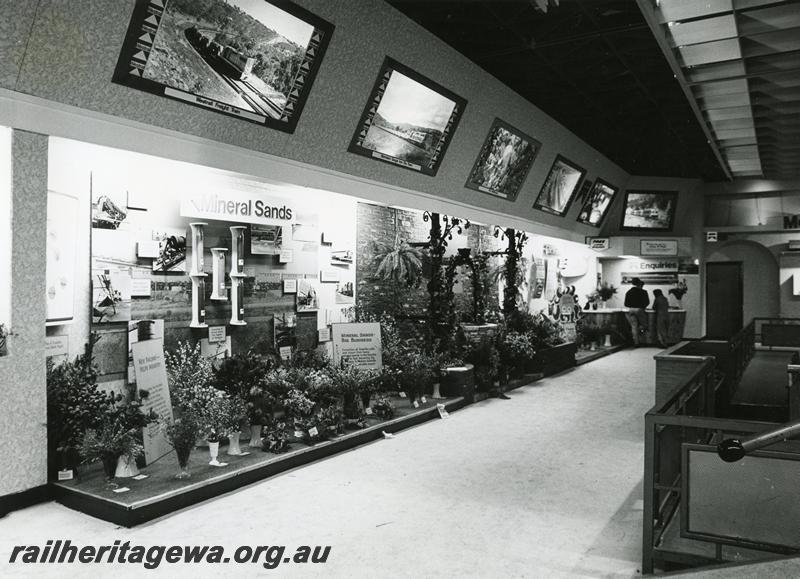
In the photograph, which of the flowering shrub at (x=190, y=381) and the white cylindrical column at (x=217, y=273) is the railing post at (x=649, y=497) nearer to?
the flowering shrub at (x=190, y=381)

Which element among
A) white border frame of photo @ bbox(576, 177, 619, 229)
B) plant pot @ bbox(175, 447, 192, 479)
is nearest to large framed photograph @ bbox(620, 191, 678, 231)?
white border frame of photo @ bbox(576, 177, 619, 229)

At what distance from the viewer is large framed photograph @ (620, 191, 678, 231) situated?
58.7ft

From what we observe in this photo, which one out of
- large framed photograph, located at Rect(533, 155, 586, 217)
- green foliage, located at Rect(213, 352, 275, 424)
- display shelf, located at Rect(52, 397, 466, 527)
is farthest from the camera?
large framed photograph, located at Rect(533, 155, 586, 217)

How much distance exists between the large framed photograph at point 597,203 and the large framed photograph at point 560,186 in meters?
1.49

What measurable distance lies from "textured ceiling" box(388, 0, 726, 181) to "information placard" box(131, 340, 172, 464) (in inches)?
170

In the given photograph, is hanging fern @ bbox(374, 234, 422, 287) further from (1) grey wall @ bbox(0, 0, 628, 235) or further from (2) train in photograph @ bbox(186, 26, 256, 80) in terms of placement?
(2) train in photograph @ bbox(186, 26, 256, 80)

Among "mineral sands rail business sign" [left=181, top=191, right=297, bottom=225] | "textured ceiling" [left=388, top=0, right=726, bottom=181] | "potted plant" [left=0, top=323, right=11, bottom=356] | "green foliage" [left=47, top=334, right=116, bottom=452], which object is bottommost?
"green foliage" [left=47, top=334, right=116, bottom=452]

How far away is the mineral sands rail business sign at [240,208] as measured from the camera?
23.5 ft

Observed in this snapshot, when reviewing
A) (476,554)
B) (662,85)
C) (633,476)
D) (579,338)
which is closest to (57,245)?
(476,554)

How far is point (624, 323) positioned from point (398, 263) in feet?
32.7

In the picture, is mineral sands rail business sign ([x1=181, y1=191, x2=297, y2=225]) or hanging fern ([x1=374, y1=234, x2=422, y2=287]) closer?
mineral sands rail business sign ([x1=181, y1=191, x2=297, y2=225])

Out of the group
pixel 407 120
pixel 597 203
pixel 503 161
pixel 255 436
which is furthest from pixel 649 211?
pixel 255 436

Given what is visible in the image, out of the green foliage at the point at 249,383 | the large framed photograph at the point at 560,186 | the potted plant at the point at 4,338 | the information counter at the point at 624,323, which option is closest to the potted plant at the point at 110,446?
the potted plant at the point at 4,338

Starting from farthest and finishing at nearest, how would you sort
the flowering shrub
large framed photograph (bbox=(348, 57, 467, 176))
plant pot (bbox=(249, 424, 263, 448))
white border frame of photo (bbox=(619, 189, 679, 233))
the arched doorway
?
the arched doorway
white border frame of photo (bbox=(619, 189, 679, 233))
large framed photograph (bbox=(348, 57, 467, 176))
plant pot (bbox=(249, 424, 263, 448))
the flowering shrub
